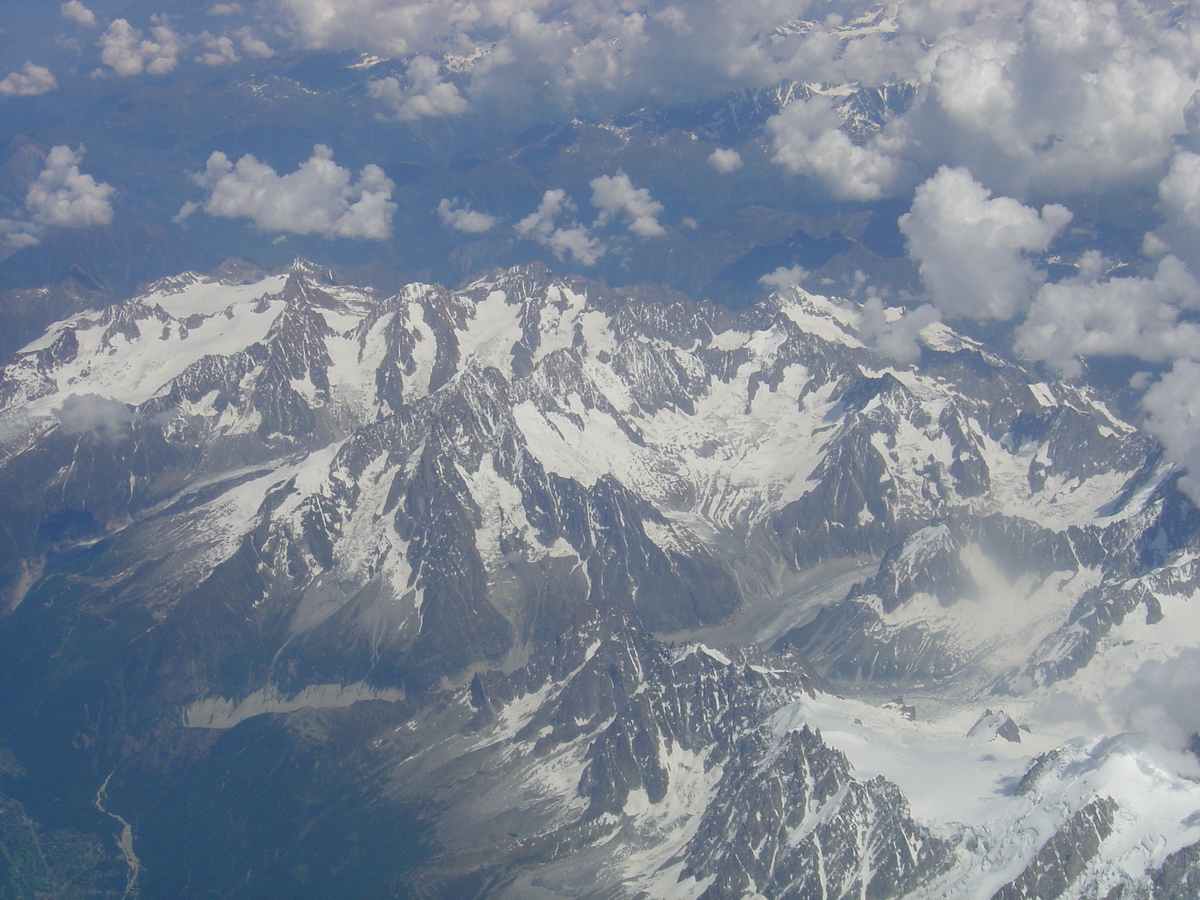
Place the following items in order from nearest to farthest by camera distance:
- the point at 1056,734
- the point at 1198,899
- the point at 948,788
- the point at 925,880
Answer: the point at 1198,899 < the point at 925,880 < the point at 948,788 < the point at 1056,734

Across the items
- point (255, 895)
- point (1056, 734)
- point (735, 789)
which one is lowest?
point (1056, 734)

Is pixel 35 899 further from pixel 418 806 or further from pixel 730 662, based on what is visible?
pixel 730 662

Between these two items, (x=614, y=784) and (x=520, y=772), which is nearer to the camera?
(x=614, y=784)

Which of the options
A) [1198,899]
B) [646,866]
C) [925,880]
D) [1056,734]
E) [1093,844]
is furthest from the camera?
[1056,734]

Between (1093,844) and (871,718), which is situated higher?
(1093,844)

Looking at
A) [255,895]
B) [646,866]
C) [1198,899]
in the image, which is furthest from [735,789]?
[255,895]

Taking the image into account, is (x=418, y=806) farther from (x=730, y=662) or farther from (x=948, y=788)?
(x=948, y=788)

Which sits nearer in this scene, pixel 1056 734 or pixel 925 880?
pixel 925 880

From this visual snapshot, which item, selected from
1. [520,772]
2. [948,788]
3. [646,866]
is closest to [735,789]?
[646,866]

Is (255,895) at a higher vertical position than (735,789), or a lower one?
lower
